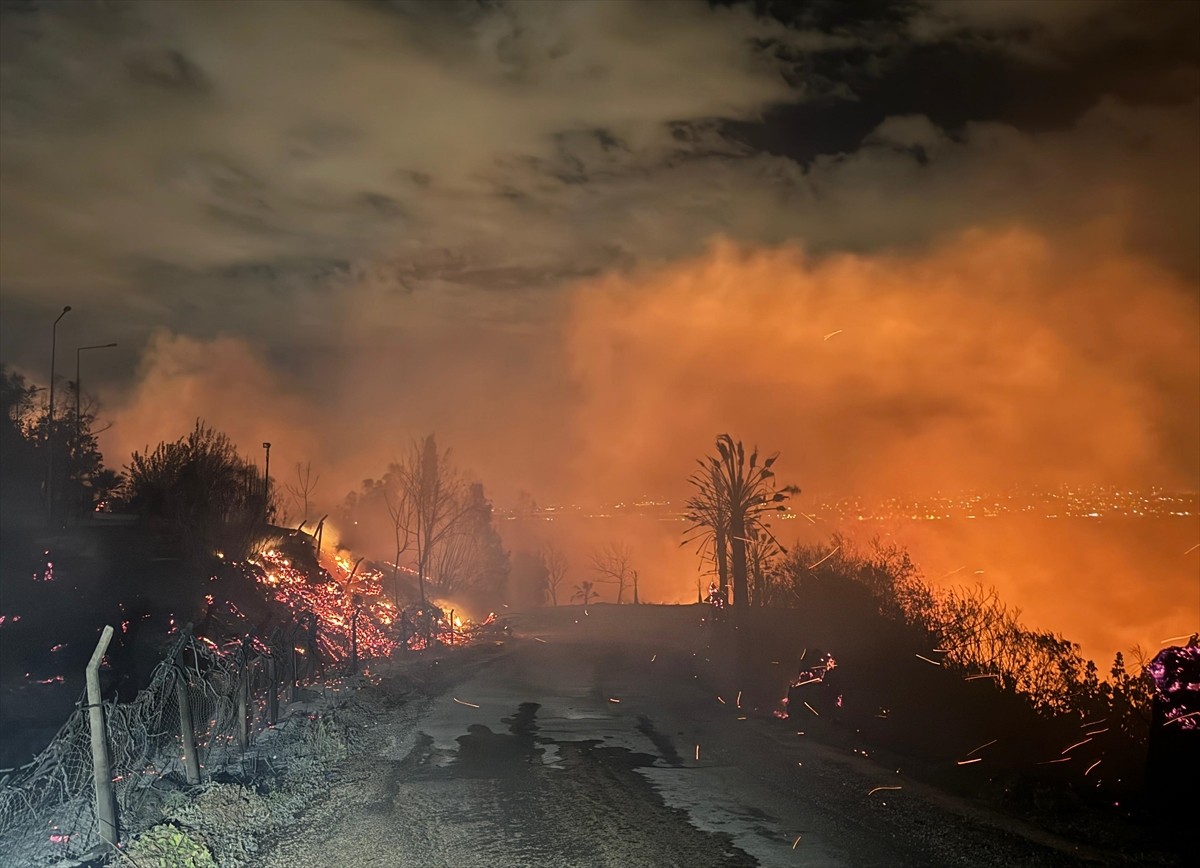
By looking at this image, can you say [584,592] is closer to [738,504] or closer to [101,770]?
[738,504]

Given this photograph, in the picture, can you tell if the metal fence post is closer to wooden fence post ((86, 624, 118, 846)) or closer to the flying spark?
wooden fence post ((86, 624, 118, 846))

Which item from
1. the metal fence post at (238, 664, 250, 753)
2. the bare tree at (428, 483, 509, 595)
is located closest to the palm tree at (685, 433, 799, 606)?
the metal fence post at (238, 664, 250, 753)

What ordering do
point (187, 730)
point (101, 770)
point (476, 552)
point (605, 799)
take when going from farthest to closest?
point (476, 552) < point (605, 799) < point (187, 730) < point (101, 770)

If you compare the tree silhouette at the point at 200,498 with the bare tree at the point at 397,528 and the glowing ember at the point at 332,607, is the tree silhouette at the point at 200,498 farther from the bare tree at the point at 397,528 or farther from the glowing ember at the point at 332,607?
the bare tree at the point at 397,528

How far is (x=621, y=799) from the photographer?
11.1 meters

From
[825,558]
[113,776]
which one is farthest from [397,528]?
[113,776]

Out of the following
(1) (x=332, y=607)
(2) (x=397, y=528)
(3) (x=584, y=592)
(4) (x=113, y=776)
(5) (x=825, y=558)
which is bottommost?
(3) (x=584, y=592)

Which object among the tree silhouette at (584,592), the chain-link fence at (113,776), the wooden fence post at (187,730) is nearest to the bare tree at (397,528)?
the tree silhouette at (584,592)

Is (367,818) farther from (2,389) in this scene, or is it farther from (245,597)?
(2,389)

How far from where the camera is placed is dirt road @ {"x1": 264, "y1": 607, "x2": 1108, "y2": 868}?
28.9 ft

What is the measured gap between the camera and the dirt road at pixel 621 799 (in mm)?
8812

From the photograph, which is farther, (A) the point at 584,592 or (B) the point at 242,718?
(A) the point at 584,592

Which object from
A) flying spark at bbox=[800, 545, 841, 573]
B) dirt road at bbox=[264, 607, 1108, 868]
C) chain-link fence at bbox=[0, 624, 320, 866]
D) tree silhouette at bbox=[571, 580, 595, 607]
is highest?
flying spark at bbox=[800, 545, 841, 573]

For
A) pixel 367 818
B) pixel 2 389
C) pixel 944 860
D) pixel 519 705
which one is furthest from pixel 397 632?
pixel 2 389
